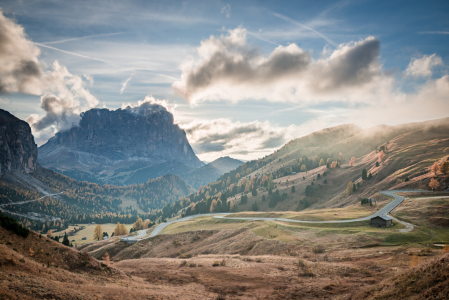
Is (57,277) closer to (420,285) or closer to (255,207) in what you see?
(420,285)

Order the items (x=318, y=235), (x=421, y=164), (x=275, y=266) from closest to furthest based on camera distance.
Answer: (x=275, y=266), (x=318, y=235), (x=421, y=164)

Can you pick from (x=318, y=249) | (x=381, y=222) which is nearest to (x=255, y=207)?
(x=381, y=222)

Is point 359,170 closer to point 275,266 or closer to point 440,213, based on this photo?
point 440,213

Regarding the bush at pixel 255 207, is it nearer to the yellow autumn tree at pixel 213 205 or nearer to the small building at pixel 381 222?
the yellow autumn tree at pixel 213 205

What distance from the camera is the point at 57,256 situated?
30578 millimetres

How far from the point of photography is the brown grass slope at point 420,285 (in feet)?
53.3

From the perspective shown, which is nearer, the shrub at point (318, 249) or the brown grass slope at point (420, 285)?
the brown grass slope at point (420, 285)

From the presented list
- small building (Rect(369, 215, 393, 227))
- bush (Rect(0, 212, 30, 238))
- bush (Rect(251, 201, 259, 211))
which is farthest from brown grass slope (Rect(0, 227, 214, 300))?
bush (Rect(251, 201, 259, 211))

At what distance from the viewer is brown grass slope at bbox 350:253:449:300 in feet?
53.3

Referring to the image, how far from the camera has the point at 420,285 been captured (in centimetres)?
1788

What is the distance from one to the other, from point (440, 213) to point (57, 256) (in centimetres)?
8775

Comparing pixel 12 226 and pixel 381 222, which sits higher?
pixel 12 226

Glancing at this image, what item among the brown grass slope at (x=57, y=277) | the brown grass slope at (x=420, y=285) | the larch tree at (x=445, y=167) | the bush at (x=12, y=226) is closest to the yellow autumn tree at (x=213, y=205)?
the larch tree at (x=445, y=167)

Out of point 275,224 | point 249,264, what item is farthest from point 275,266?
point 275,224
